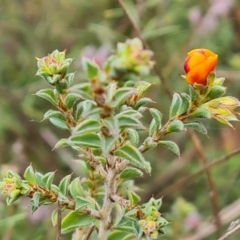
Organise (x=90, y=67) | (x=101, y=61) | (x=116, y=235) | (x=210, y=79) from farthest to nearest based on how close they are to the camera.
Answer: (x=101, y=61) → (x=116, y=235) → (x=210, y=79) → (x=90, y=67)

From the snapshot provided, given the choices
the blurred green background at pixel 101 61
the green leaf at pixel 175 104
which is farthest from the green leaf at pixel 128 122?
the blurred green background at pixel 101 61

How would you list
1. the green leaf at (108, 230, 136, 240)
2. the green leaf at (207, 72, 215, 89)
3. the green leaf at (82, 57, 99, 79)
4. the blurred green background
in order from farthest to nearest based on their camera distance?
the blurred green background
the green leaf at (108, 230, 136, 240)
the green leaf at (207, 72, 215, 89)
the green leaf at (82, 57, 99, 79)

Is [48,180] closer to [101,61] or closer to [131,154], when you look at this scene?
[131,154]

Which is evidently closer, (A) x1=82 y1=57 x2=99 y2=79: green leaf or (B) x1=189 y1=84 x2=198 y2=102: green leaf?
(A) x1=82 y1=57 x2=99 y2=79: green leaf

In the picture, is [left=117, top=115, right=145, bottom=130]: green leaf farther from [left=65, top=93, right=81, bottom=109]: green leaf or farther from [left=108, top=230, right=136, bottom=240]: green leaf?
[left=108, top=230, right=136, bottom=240]: green leaf

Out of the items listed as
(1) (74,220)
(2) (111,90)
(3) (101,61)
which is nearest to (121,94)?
(2) (111,90)

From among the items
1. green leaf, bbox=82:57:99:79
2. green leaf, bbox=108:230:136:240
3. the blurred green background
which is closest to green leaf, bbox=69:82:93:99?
green leaf, bbox=82:57:99:79

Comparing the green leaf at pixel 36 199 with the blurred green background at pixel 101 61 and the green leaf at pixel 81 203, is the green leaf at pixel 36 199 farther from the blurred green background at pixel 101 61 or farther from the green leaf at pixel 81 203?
the blurred green background at pixel 101 61

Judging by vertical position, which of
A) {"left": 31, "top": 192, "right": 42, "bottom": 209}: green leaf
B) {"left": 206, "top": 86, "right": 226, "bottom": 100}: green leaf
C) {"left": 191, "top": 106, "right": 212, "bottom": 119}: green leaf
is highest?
{"left": 31, "top": 192, "right": 42, "bottom": 209}: green leaf
